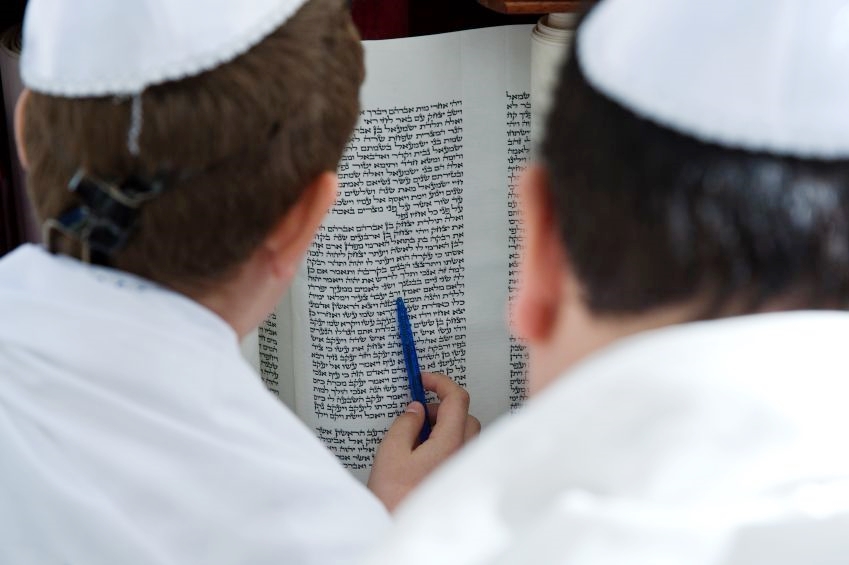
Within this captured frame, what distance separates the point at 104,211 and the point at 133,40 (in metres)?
0.08

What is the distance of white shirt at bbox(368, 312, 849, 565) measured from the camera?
32cm

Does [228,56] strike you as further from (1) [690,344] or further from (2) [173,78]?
(1) [690,344]

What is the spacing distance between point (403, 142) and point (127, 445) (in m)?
0.32

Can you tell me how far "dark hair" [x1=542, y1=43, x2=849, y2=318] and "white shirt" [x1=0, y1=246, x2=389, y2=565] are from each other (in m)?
0.25

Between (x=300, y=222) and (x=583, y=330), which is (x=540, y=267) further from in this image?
(x=300, y=222)

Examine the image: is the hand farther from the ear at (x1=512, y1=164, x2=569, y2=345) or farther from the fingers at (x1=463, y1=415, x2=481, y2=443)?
the ear at (x1=512, y1=164, x2=569, y2=345)

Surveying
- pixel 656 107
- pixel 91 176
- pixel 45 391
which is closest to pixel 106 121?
pixel 91 176

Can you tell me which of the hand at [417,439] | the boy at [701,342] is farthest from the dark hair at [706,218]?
the hand at [417,439]

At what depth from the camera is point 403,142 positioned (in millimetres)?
774

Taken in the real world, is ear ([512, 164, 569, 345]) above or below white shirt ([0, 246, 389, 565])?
above

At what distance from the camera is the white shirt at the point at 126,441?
54 cm

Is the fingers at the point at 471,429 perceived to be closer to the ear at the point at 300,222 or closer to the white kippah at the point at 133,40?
the ear at the point at 300,222

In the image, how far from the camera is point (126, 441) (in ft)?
1.76

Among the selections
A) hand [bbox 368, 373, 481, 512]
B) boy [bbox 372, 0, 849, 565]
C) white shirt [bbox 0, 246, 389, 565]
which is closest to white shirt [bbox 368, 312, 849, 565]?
boy [bbox 372, 0, 849, 565]
